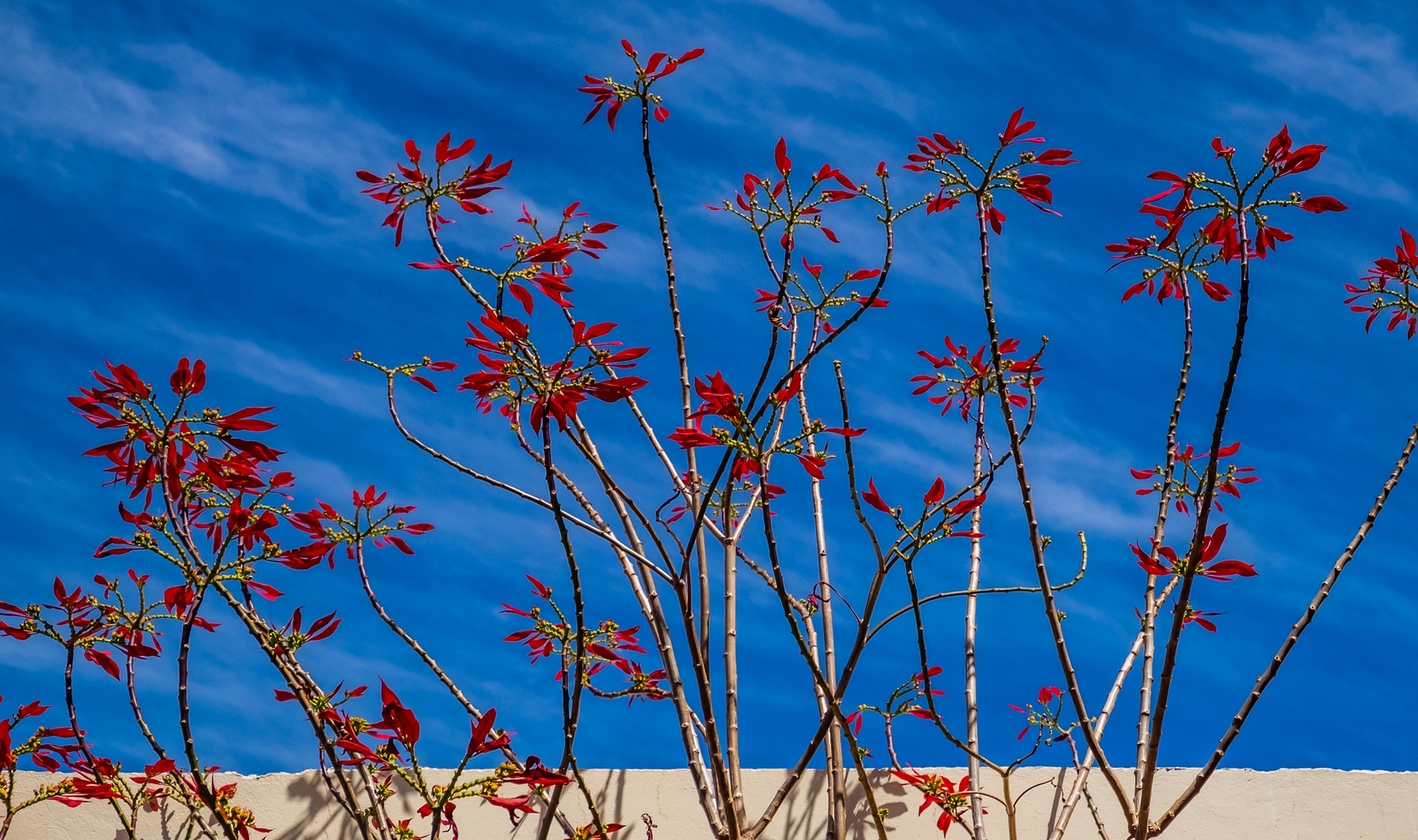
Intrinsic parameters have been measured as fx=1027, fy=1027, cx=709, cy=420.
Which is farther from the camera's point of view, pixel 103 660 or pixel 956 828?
pixel 956 828

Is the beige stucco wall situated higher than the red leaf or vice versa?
the red leaf

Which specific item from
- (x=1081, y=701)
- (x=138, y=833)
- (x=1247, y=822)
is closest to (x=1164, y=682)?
(x=1081, y=701)

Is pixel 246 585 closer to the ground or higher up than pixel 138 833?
higher up

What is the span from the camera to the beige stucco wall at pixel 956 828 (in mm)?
2889

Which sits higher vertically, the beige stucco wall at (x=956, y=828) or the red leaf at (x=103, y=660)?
the red leaf at (x=103, y=660)

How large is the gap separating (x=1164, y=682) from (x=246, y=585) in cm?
201

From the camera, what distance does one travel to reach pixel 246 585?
7.82 feet

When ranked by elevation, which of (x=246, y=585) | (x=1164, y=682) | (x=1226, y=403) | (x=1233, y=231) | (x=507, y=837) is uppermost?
(x=1233, y=231)

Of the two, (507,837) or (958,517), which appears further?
(507,837)

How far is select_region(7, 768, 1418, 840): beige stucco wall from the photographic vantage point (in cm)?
289

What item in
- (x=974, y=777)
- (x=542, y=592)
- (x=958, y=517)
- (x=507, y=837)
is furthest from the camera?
(x=507, y=837)

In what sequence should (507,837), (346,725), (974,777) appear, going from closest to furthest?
(346,725) → (974,777) → (507,837)

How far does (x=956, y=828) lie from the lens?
2.94m

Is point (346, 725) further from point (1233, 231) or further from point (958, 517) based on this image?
point (1233, 231)
